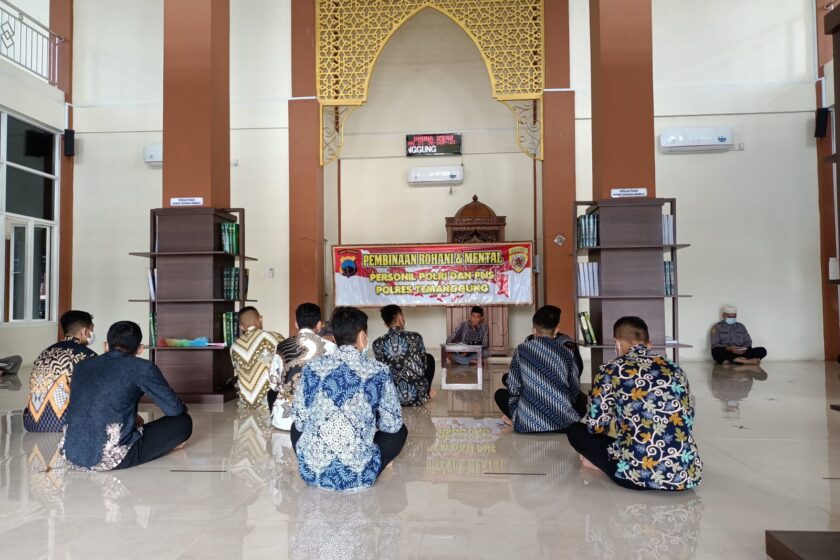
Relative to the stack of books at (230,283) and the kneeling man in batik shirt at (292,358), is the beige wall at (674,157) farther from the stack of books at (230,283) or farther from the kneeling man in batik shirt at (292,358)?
the kneeling man in batik shirt at (292,358)

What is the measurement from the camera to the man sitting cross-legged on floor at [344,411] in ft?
7.90

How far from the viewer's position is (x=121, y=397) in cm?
276

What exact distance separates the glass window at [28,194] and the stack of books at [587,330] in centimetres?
727

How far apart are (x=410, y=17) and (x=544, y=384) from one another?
5.84 m

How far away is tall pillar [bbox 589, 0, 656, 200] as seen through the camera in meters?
4.73

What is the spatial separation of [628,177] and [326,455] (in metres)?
3.45

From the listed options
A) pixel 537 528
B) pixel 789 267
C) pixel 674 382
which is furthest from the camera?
pixel 789 267

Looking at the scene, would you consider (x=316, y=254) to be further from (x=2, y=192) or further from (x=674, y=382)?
(x=674, y=382)

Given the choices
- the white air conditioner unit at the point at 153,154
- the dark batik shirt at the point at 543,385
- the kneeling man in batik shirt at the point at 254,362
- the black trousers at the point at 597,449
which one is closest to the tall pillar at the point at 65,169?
the white air conditioner unit at the point at 153,154

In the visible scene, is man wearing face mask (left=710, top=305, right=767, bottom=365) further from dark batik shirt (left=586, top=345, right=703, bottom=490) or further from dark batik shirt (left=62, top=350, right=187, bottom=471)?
dark batik shirt (left=62, top=350, right=187, bottom=471)

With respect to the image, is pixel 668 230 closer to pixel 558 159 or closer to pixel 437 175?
pixel 558 159

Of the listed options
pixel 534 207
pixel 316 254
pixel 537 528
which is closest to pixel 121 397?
pixel 537 528

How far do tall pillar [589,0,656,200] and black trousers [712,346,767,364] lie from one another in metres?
3.94

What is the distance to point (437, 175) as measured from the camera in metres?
9.52
